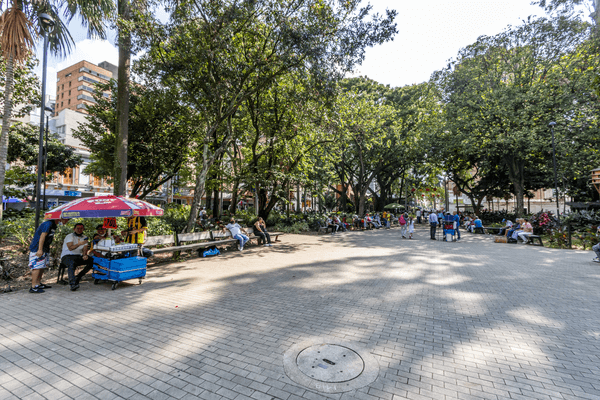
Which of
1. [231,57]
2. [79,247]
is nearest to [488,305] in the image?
[79,247]

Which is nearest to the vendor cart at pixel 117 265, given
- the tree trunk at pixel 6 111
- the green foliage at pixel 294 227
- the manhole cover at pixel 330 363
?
the manhole cover at pixel 330 363

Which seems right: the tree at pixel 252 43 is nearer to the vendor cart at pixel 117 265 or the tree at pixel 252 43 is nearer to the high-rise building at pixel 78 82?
the vendor cart at pixel 117 265

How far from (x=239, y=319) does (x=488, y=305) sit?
14.5 feet

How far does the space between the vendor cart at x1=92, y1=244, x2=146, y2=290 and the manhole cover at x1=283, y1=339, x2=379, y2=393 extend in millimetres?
4600

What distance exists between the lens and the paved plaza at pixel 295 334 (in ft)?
9.34

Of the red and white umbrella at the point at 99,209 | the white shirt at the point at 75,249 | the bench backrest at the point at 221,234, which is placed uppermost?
the red and white umbrella at the point at 99,209

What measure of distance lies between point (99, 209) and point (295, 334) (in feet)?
16.8

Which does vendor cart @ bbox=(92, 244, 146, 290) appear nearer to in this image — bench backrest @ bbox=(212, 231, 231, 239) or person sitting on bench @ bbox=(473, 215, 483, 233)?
bench backrest @ bbox=(212, 231, 231, 239)

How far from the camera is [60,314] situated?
4.80 metres

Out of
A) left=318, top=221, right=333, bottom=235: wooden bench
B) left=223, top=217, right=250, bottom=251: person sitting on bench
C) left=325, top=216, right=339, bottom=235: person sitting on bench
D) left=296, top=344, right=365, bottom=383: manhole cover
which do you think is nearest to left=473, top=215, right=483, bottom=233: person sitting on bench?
left=325, top=216, right=339, bottom=235: person sitting on bench

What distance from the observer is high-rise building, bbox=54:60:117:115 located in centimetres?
5634

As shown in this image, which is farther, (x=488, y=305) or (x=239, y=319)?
(x=488, y=305)

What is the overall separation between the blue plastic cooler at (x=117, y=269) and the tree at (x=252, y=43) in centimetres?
472

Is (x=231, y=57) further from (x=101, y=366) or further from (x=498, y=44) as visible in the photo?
(x=498, y=44)
